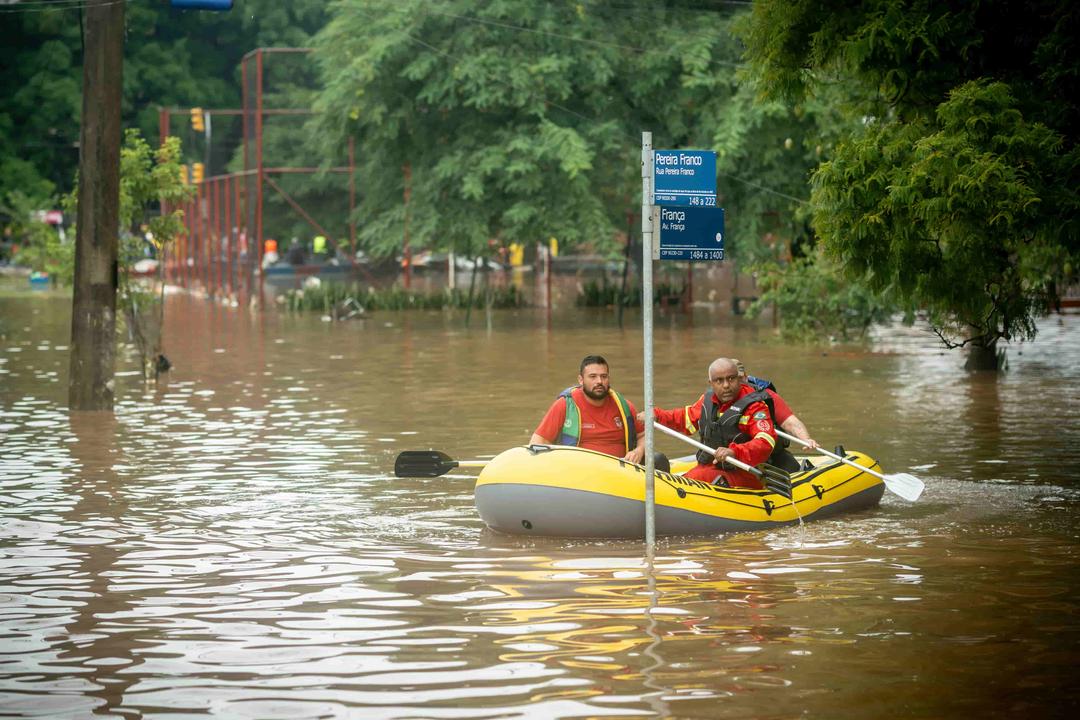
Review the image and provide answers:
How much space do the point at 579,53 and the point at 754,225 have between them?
541 centimetres

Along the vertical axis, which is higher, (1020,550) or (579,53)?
(579,53)

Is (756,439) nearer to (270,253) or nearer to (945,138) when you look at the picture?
(945,138)

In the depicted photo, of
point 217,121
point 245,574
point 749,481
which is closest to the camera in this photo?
point 245,574

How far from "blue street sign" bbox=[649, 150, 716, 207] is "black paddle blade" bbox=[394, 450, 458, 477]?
3.28 m

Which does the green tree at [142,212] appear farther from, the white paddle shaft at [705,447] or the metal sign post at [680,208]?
the metal sign post at [680,208]

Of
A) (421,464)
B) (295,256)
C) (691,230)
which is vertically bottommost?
(421,464)

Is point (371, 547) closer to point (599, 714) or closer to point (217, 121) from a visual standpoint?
point (599, 714)

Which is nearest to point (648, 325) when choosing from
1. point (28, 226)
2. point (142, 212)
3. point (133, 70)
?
point (142, 212)

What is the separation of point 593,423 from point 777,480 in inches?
57.9

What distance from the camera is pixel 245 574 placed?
1102 centimetres

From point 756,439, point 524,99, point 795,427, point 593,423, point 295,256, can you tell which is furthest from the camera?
point 295,256

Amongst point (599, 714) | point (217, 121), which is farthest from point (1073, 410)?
point (217, 121)

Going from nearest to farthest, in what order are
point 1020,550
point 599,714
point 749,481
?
point 599,714, point 1020,550, point 749,481

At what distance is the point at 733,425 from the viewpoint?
13148 mm
